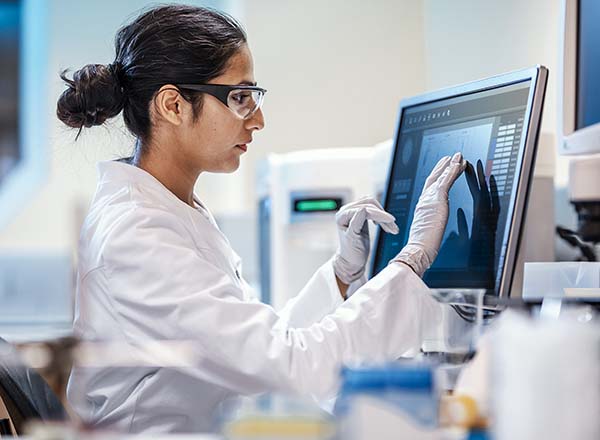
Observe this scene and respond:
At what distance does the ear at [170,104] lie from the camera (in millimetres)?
1757

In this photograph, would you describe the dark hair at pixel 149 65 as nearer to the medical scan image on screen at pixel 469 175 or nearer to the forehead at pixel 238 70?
the forehead at pixel 238 70

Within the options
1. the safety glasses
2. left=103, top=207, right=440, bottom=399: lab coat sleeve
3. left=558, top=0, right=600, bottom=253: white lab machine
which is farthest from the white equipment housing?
the safety glasses

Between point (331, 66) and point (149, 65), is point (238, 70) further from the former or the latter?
point (331, 66)

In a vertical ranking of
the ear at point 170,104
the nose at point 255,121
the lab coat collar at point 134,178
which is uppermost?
the ear at point 170,104

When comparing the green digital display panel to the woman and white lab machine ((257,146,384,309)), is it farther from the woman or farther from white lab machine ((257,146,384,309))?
the woman

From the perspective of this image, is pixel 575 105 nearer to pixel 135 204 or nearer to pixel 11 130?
pixel 135 204

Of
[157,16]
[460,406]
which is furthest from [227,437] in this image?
[157,16]

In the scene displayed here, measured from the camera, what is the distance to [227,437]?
84 cm

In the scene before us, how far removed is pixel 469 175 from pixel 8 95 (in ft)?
12.5

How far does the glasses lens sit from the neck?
0.52 feet

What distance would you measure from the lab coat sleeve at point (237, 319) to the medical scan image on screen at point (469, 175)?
11 cm

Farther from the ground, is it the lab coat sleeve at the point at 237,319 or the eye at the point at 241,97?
the eye at the point at 241,97

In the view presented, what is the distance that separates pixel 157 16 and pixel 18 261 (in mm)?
2764

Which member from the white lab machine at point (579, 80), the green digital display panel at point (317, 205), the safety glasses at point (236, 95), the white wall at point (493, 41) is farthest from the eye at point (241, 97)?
the green digital display panel at point (317, 205)
